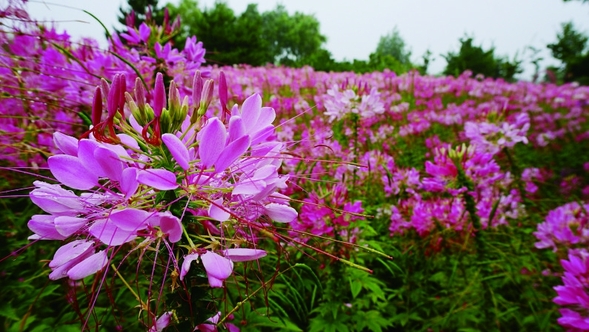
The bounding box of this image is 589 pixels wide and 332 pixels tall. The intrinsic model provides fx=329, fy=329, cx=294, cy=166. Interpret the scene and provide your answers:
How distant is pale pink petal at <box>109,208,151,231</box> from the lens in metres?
0.56

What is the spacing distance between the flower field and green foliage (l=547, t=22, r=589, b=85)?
17.6m

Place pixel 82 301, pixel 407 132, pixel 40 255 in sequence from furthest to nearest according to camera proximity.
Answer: pixel 407 132 < pixel 40 255 < pixel 82 301

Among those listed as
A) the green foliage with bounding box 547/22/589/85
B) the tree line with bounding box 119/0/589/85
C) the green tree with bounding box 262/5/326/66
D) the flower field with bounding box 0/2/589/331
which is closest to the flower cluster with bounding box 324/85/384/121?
the flower field with bounding box 0/2/589/331

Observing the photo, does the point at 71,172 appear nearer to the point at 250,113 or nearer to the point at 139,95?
the point at 139,95

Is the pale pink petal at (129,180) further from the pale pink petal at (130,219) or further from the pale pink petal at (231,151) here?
the pale pink petal at (231,151)

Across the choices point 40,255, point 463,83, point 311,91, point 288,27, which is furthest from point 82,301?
point 288,27

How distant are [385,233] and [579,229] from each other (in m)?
1.29

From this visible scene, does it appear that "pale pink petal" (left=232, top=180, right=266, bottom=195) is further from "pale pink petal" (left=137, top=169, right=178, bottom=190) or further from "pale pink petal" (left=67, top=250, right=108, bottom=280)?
"pale pink petal" (left=67, top=250, right=108, bottom=280)

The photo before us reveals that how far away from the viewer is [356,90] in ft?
9.06

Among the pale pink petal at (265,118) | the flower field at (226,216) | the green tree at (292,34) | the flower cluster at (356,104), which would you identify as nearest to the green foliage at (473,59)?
the flower field at (226,216)

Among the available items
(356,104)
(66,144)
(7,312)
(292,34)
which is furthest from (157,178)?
(292,34)

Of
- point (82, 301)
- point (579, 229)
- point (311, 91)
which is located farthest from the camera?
point (311, 91)

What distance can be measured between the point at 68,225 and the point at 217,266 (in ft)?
0.95

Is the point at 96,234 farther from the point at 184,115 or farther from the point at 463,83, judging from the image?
the point at 463,83
